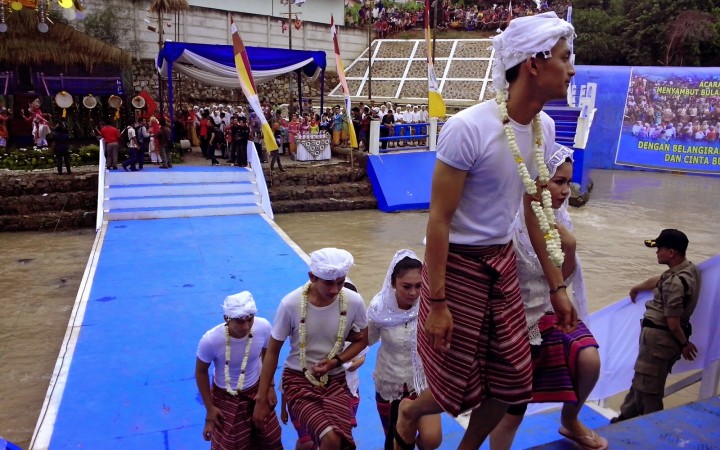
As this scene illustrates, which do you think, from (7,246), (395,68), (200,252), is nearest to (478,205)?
(200,252)

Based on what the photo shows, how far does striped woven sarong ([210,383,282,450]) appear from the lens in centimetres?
297

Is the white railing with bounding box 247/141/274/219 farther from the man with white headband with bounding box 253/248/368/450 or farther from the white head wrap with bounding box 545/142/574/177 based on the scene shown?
the white head wrap with bounding box 545/142/574/177

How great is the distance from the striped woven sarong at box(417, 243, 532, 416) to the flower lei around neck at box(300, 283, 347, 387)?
2.86ft

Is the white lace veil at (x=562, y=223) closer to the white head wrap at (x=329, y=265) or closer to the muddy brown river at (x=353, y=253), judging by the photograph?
the white head wrap at (x=329, y=265)

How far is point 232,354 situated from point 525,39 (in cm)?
215

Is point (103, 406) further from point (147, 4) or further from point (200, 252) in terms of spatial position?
Result: point (147, 4)

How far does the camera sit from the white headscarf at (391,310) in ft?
9.25

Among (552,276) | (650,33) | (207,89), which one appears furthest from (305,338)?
(650,33)

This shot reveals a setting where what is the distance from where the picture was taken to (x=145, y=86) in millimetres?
21391

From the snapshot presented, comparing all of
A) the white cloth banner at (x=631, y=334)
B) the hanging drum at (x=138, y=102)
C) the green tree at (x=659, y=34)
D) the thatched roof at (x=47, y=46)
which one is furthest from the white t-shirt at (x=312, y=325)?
the green tree at (x=659, y=34)

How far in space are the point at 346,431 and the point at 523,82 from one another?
1.70 meters

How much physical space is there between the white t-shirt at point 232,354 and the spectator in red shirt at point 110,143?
410 inches

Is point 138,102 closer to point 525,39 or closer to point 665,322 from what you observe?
point 665,322

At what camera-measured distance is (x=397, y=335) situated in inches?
111
